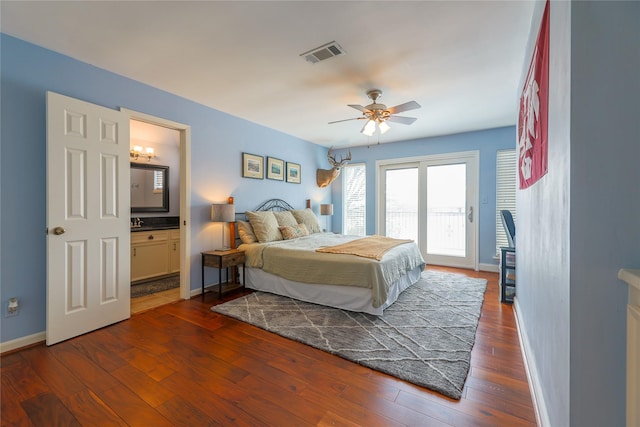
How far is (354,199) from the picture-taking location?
6.33m

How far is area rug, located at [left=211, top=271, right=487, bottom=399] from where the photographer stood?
1904 millimetres

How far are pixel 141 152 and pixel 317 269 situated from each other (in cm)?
376

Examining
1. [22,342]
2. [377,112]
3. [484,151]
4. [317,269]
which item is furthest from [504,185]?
[22,342]

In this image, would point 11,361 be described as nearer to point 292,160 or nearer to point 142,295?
point 142,295

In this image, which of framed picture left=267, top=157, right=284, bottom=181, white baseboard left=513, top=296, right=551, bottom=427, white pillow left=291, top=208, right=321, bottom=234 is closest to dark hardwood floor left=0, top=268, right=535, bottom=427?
white baseboard left=513, top=296, right=551, bottom=427

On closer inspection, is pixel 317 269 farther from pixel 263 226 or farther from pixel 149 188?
pixel 149 188

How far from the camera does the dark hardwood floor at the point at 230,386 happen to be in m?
1.48

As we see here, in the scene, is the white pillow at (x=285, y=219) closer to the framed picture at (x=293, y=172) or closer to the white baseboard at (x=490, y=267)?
the framed picture at (x=293, y=172)

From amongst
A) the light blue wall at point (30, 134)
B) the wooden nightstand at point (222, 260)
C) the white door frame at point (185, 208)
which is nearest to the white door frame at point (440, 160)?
the wooden nightstand at point (222, 260)

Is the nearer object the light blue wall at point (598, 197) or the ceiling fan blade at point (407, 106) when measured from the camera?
the light blue wall at point (598, 197)

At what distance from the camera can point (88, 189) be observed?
2494 mm

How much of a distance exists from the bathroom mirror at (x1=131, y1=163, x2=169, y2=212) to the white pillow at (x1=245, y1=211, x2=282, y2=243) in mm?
1934

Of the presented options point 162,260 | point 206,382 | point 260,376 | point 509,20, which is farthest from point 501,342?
point 162,260

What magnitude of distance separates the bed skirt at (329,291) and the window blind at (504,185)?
197 centimetres
